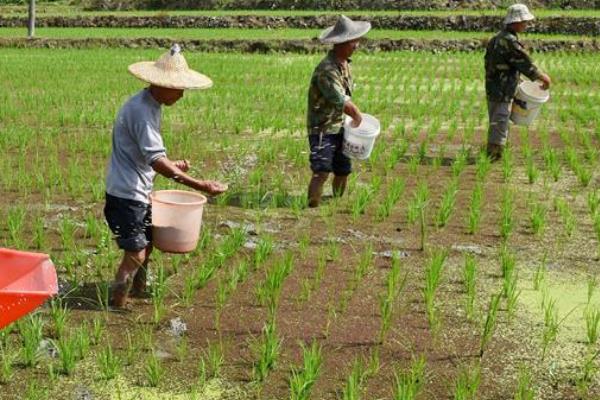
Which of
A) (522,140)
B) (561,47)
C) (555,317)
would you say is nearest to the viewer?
(555,317)

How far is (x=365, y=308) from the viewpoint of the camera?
365 centimetres

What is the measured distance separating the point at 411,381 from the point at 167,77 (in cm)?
159

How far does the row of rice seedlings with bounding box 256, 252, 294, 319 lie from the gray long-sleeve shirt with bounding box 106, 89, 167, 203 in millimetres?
710

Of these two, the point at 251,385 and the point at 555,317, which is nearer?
the point at 251,385

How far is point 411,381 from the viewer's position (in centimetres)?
280

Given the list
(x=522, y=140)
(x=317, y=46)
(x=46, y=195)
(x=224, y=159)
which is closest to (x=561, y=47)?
(x=317, y=46)

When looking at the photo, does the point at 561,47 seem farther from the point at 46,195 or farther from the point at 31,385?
the point at 31,385

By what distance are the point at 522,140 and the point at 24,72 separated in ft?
28.9

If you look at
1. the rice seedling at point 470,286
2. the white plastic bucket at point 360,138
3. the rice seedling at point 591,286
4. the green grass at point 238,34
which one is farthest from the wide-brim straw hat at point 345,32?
the green grass at point 238,34

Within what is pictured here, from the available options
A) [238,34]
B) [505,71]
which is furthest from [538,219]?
[238,34]

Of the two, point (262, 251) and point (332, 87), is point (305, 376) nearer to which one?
point (262, 251)

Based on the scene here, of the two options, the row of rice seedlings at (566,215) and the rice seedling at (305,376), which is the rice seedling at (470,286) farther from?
the row of rice seedlings at (566,215)

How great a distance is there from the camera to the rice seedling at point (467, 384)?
2760 millimetres

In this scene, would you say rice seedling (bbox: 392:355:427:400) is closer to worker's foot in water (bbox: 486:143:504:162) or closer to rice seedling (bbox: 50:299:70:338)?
rice seedling (bbox: 50:299:70:338)
